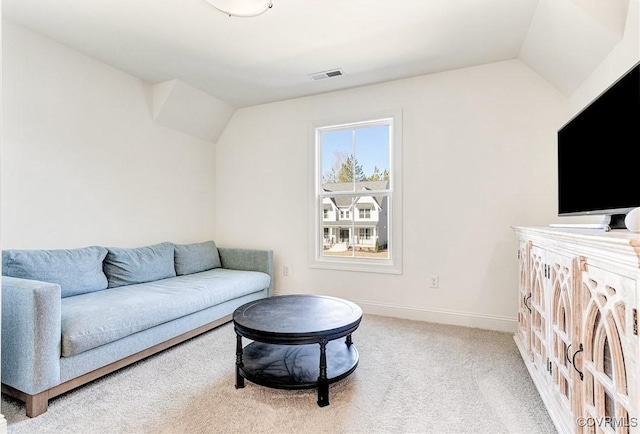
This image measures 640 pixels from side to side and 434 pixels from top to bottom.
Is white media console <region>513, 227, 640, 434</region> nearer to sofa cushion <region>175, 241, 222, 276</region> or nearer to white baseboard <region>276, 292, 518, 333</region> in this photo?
white baseboard <region>276, 292, 518, 333</region>

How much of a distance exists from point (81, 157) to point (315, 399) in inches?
113

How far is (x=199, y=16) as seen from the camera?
7.77 ft

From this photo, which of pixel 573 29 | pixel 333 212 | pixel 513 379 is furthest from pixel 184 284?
pixel 573 29

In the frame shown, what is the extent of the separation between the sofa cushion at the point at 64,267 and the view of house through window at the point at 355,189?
7.43 feet

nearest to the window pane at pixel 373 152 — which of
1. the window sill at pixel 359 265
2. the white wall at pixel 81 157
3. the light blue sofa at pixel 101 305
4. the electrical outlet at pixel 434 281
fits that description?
the window sill at pixel 359 265

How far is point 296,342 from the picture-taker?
1854 mm

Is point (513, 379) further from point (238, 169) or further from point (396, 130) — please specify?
point (238, 169)

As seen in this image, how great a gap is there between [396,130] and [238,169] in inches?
83.9

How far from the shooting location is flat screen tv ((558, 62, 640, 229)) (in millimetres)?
1293

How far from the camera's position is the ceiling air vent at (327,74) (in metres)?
3.27

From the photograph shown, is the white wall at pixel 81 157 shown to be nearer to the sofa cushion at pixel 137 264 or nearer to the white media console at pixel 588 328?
the sofa cushion at pixel 137 264

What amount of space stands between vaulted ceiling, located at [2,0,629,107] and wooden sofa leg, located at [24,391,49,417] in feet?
8.11

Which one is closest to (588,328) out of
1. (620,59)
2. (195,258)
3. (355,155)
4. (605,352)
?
(605,352)

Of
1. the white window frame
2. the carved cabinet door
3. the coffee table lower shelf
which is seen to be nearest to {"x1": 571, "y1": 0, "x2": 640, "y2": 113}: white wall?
the carved cabinet door
